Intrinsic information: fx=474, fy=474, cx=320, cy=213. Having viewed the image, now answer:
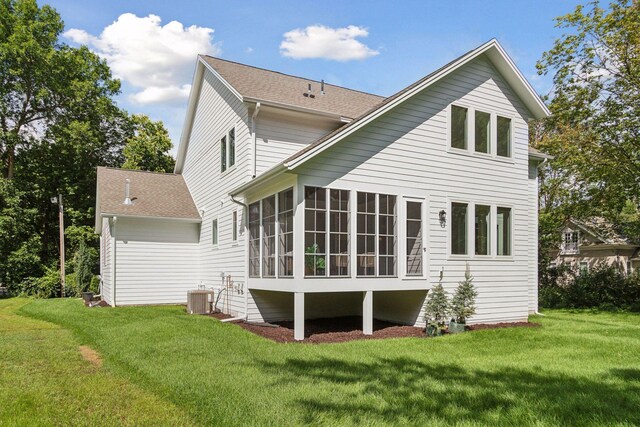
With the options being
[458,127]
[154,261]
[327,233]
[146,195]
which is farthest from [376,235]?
[146,195]

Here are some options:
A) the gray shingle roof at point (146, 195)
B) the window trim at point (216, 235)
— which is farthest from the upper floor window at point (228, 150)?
the gray shingle roof at point (146, 195)

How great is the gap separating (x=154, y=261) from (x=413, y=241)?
9341mm

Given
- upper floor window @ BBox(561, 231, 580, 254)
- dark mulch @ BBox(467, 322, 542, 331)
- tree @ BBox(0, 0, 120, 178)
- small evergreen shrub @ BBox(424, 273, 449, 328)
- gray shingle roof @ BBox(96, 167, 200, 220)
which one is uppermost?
tree @ BBox(0, 0, 120, 178)

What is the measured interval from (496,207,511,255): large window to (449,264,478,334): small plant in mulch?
1.93m

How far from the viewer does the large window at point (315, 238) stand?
10.0m

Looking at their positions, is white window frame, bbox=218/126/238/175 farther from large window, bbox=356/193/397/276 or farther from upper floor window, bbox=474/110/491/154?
upper floor window, bbox=474/110/491/154

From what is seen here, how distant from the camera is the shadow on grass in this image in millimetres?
4742

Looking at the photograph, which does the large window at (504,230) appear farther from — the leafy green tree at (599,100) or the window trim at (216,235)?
the leafy green tree at (599,100)

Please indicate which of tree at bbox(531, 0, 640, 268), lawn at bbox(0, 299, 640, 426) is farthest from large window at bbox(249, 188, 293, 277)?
tree at bbox(531, 0, 640, 268)

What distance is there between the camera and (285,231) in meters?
10.9

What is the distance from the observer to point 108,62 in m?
28.6

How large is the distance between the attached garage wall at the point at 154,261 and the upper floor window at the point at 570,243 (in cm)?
2765

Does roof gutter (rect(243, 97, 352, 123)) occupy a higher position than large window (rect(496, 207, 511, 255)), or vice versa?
roof gutter (rect(243, 97, 352, 123))

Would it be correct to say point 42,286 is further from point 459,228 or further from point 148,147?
point 459,228
